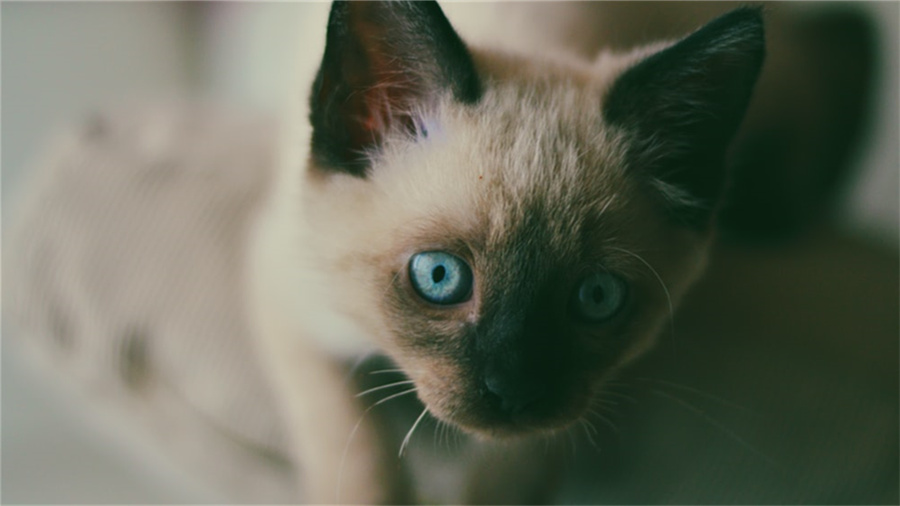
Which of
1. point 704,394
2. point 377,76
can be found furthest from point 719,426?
point 377,76

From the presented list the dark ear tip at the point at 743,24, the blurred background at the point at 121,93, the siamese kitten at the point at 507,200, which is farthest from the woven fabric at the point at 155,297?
the dark ear tip at the point at 743,24

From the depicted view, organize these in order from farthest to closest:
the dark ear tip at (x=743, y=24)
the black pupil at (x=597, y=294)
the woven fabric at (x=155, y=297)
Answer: the woven fabric at (x=155, y=297) < the black pupil at (x=597, y=294) < the dark ear tip at (x=743, y=24)

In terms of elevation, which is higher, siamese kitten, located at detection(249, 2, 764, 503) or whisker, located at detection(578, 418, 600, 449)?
siamese kitten, located at detection(249, 2, 764, 503)

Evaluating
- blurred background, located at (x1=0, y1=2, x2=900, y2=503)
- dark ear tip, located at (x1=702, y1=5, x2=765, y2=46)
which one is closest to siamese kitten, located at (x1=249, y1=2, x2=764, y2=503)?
dark ear tip, located at (x1=702, y1=5, x2=765, y2=46)

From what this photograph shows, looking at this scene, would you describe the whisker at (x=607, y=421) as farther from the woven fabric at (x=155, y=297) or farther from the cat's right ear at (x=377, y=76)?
the woven fabric at (x=155, y=297)

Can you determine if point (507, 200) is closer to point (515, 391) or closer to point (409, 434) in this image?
point (515, 391)

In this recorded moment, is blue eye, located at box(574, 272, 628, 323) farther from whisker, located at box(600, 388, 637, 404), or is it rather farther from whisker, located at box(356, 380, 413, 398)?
whisker, located at box(356, 380, 413, 398)
